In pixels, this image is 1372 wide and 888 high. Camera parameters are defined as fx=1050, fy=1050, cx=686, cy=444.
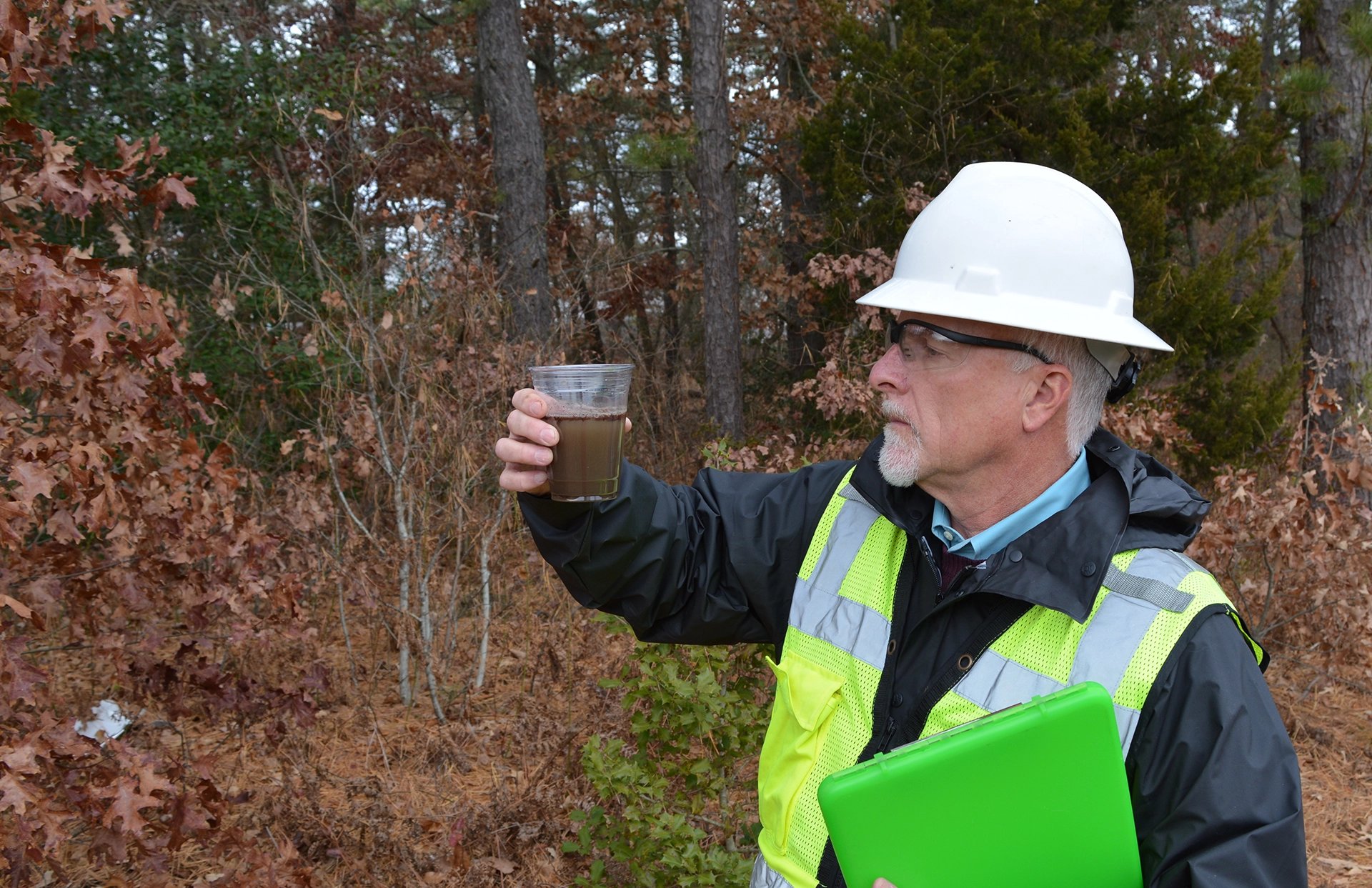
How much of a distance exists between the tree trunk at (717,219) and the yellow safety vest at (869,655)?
808cm

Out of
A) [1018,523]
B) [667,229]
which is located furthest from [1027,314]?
[667,229]

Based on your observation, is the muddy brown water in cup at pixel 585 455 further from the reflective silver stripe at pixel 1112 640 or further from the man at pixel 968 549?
the reflective silver stripe at pixel 1112 640

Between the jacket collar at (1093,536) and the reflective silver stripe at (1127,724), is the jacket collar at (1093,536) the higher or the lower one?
the higher one

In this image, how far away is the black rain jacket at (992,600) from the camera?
147 cm

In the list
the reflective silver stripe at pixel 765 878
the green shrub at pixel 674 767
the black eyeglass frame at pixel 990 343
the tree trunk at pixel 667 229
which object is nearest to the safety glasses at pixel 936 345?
the black eyeglass frame at pixel 990 343

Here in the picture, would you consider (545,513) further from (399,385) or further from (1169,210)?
(1169,210)

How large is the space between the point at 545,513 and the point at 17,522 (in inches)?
63.9

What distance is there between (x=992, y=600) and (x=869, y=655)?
0.81 feet

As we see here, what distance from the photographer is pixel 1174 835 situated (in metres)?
1.50

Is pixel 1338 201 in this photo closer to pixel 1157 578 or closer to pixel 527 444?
pixel 1157 578

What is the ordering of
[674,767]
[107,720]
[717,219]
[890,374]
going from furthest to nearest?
[717,219] → [107,720] → [674,767] → [890,374]

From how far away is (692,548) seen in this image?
2.25 metres

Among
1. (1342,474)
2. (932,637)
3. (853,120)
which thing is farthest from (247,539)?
(853,120)

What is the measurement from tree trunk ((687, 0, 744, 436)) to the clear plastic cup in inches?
325
